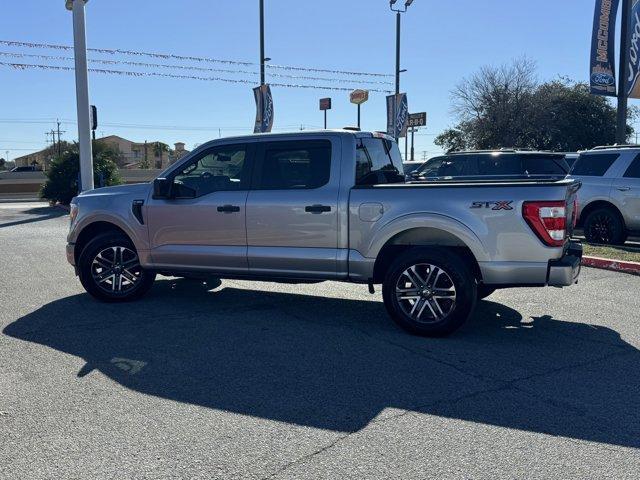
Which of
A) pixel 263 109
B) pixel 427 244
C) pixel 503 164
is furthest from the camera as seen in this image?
pixel 263 109

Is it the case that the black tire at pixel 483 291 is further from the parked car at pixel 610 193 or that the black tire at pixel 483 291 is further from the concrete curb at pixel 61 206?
the concrete curb at pixel 61 206

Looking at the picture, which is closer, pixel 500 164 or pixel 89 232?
pixel 89 232

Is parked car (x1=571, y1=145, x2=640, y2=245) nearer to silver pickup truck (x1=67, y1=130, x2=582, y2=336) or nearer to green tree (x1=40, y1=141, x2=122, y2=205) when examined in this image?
silver pickup truck (x1=67, y1=130, x2=582, y2=336)

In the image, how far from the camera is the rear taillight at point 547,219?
537 cm

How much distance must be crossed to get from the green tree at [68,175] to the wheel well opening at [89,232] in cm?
1715

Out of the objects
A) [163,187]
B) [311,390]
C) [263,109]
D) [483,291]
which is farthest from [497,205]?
[263,109]

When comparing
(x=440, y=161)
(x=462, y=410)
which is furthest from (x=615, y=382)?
(x=440, y=161)

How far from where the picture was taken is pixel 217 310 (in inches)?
274

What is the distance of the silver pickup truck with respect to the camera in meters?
5.56

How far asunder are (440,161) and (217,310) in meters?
8.46

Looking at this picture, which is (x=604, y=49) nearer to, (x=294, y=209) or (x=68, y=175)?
(x=294, y=209)

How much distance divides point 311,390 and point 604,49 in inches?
662

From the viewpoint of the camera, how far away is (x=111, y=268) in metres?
7.30

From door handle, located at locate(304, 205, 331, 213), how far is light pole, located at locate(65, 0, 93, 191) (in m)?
13.9
